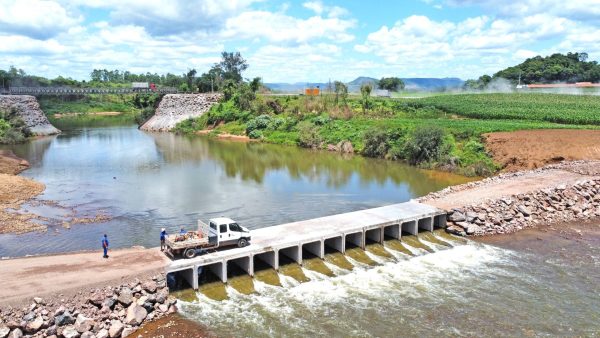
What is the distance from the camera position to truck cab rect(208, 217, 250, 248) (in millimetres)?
27156

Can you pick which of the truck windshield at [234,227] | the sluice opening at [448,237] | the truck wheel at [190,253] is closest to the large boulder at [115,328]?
the truck wheel at [190,253]

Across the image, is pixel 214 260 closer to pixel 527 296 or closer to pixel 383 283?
pixel 383 283

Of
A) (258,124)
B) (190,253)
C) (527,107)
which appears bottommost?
(190,253)

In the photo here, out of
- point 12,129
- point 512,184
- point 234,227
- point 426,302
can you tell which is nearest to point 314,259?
point 234,227

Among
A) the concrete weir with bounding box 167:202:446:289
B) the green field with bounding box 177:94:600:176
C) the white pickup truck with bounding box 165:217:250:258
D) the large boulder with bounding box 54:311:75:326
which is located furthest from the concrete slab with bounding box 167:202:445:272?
the green field with bounding box 177:94:600:176

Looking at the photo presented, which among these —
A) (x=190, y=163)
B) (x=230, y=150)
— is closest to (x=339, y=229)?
(x=190, y=163)

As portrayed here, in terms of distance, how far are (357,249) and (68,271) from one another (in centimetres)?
1699

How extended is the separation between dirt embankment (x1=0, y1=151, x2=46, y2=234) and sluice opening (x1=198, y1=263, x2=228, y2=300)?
1493 centimetres

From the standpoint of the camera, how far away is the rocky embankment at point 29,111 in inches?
3679

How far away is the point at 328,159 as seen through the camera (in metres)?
68.1

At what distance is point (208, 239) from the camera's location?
27.0 metres

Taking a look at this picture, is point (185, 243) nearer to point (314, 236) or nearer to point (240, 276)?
point (240, 276)

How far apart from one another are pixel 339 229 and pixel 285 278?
5.54 metres

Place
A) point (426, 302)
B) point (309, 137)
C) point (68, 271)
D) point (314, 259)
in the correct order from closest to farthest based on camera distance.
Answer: point (68, 271) < point (426, 302) < point (314, 259) < point (309, 137)
